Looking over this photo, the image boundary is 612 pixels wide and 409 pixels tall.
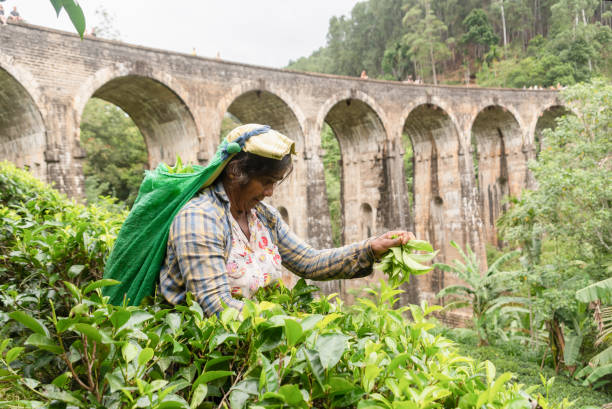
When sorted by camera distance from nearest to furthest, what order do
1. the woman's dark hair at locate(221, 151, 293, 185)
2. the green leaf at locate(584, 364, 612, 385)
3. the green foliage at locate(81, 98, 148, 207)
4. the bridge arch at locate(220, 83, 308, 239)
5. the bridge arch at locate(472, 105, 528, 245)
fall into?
the woman's dark hair at locate(221, 151, 293, 185) < the green leaf at locate(584, 364, 612, 385) < the bridge arch at locate(220, 83, 308, 239) < the green foliage at locate(81, 98, 148, 207) < the bridge arch at locate(472, 105, 528, 245)

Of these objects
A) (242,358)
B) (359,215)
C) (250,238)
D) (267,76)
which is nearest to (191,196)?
(250,238)

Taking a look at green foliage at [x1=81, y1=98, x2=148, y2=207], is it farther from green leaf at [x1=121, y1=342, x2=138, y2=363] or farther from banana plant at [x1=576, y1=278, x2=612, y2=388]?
green leaf at [x1=121, y1=342, x2=138, y2=363]

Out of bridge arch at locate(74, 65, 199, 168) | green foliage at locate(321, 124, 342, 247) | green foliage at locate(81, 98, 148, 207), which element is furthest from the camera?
green foliage at locate(321, 124, 342, 247)

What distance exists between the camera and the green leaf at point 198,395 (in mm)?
992

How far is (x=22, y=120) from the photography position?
9180 millimetres

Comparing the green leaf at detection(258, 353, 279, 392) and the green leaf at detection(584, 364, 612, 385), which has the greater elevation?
the green leaf at detection(258, 353, 279, 392)

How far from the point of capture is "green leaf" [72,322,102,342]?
0.95m

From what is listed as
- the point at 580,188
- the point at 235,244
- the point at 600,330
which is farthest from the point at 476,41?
the point at 235,244

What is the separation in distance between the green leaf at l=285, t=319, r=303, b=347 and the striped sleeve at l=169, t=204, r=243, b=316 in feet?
1.44

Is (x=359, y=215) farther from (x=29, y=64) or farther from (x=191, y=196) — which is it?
(x=191, y=196)

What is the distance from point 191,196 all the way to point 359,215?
1507 cm

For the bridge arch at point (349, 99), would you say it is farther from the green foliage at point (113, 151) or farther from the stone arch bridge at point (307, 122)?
the green foliage at point (113, 151)

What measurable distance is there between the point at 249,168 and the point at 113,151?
761 inches

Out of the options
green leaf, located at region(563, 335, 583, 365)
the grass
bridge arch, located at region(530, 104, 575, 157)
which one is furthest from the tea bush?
bridge arch, located at region(530, 104, 575, 157)
